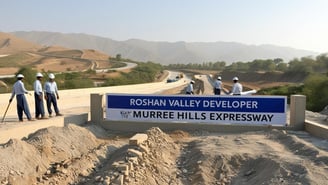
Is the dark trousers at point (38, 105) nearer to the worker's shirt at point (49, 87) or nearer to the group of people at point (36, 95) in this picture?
the group of people at point (36, 95)

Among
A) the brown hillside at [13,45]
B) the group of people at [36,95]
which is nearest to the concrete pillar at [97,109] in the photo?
the group of people at [36,95]

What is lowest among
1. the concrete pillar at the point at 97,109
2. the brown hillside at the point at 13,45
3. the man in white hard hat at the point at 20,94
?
the concrete pillar at the point at 97,109

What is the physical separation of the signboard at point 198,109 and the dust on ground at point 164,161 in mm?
1504

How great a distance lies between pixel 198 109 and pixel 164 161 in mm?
4245

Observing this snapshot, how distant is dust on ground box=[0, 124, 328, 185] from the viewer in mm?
8133

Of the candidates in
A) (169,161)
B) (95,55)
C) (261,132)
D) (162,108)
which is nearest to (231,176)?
(169,161)

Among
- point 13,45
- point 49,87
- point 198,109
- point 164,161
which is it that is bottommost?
point 164,161

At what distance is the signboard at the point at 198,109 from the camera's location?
1291 centimetres

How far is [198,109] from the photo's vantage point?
13.5 meters

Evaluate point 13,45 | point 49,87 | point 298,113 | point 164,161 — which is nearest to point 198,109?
point 298,113

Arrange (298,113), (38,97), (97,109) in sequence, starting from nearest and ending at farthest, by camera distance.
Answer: (298,113), (38,97), (97,109)

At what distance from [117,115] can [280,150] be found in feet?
19.6

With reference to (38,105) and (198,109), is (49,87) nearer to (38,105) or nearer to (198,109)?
(38,105)

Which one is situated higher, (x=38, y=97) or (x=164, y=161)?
(x=38, y=97)
